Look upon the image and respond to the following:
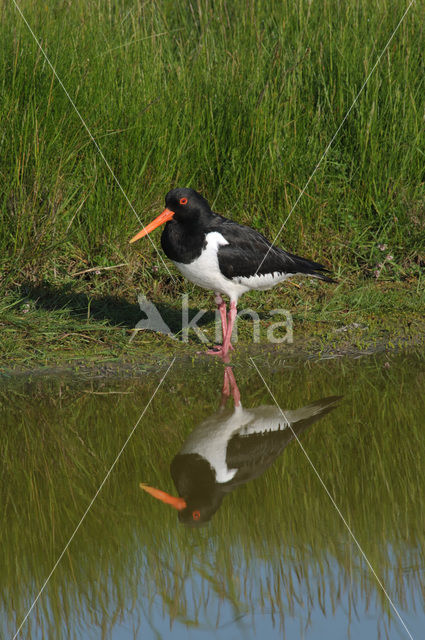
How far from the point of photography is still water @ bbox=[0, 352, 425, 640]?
2.93m

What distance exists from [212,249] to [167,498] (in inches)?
86.3

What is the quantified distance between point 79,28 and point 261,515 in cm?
453

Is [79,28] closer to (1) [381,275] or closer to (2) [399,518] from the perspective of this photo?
(1) [381,275]

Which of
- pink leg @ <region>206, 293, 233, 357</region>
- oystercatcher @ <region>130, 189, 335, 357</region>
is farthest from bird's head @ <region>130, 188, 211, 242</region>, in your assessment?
pink leg @ <region>206, 293, 233, 357</region>

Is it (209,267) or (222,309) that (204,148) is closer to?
(222,309)

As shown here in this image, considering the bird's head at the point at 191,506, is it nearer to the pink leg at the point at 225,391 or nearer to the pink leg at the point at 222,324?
the pink leg at the point at 225,391

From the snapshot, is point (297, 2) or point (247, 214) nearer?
point (247, 214)

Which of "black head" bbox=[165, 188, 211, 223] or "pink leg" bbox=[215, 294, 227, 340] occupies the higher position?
"black head" bbox=[165, 188, 211, 223]

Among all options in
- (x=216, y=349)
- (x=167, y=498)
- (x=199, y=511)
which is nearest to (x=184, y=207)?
(x=216, y=349)

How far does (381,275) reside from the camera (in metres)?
6.66

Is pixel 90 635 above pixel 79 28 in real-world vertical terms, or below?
below

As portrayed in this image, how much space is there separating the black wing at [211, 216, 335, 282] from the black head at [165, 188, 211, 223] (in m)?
0.15

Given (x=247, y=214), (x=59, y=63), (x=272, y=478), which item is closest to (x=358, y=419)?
(x=272, y=478)

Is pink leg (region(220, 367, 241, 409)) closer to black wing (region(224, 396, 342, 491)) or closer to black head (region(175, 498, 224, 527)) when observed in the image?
black wing (region(224, 396, 342, 491))
